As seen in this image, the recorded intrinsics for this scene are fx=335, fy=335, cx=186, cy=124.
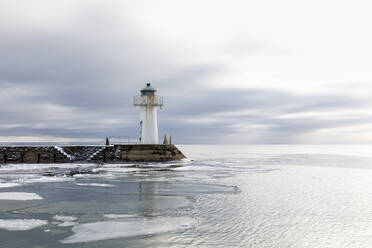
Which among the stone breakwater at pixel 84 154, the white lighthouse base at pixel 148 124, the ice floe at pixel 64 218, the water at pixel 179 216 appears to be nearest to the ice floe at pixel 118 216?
the water at pixel 179 216

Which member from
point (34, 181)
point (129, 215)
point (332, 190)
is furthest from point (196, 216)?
point (34, 181)

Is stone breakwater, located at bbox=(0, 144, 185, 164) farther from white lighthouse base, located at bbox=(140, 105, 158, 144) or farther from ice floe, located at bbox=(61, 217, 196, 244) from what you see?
ice floe, located at bbox=(61, 217, 196, 244)

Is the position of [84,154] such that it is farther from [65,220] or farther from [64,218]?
[65,220]

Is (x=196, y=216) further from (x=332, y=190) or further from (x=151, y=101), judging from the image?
(x=151, y=101)

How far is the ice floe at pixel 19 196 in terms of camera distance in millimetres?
14570

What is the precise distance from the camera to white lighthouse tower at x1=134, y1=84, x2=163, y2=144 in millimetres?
39750

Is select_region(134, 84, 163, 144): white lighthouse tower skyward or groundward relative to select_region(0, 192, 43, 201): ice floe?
skyward

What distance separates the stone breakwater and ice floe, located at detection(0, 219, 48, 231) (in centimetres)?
2836

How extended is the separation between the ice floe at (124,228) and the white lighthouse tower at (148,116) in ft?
94.6

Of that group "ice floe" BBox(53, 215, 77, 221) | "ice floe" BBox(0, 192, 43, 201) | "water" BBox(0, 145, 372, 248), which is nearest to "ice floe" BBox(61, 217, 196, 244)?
"water" BBox(0, 145, 372, 248)

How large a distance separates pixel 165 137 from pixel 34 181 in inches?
856

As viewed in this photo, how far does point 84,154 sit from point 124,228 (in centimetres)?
3137

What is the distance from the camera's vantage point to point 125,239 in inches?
351

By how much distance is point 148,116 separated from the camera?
39750 millimetres
